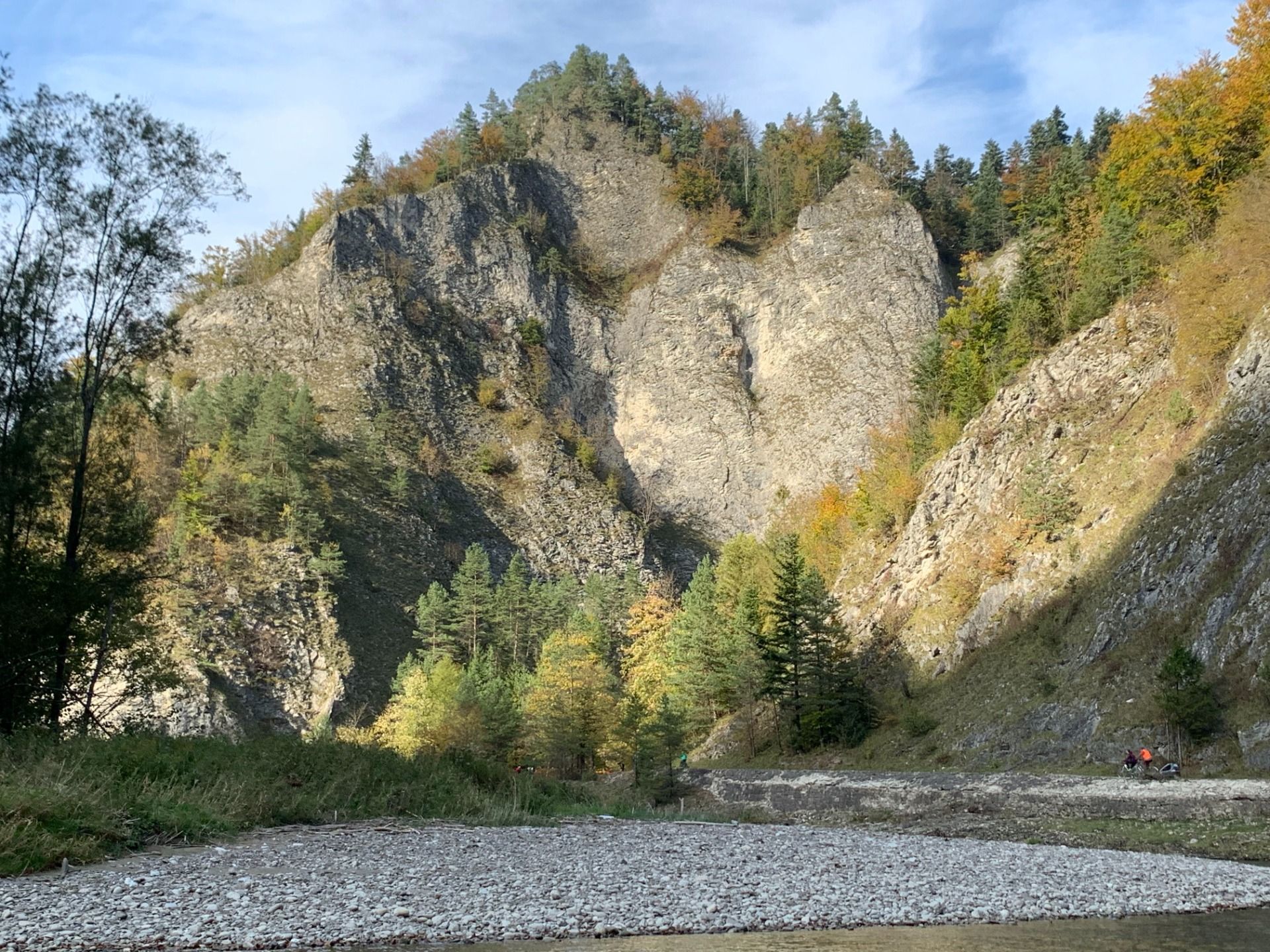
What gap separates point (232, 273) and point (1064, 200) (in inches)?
3354

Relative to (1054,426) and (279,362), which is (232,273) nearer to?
(279,362)

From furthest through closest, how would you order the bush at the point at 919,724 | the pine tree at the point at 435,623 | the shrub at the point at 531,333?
the shrub at the point at 531,333, the pine tree at the point at 435,623, the bush at the point at 919,724

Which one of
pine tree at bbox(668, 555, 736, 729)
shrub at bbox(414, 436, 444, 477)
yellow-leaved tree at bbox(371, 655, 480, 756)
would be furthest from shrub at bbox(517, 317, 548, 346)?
pine tree at bbox(668, 555, 736, 729)

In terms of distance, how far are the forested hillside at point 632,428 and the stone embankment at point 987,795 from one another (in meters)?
3.82

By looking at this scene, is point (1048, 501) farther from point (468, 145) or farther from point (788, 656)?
point (468, 145)

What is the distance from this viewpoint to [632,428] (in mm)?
98500

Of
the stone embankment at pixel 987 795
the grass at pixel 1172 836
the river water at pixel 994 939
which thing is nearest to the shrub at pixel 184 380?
the stone embankment at pixel 987 795

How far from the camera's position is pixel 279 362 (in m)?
85.7

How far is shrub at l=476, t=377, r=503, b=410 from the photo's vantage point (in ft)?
304

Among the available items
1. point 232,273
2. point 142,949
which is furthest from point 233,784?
point 232,273

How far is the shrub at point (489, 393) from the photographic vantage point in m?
92.6

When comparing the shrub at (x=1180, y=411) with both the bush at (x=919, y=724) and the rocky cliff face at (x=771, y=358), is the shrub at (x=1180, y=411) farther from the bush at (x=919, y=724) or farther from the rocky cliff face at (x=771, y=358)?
the rocky cliff face at (x=771, y=358)

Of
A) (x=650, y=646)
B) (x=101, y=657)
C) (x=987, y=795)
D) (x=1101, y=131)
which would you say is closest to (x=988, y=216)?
(x=1101, y=131)

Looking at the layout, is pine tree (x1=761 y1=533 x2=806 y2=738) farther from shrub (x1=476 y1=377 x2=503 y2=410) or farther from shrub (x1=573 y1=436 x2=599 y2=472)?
shrub (x1=476 y1=377 x2=503 y2=410)
